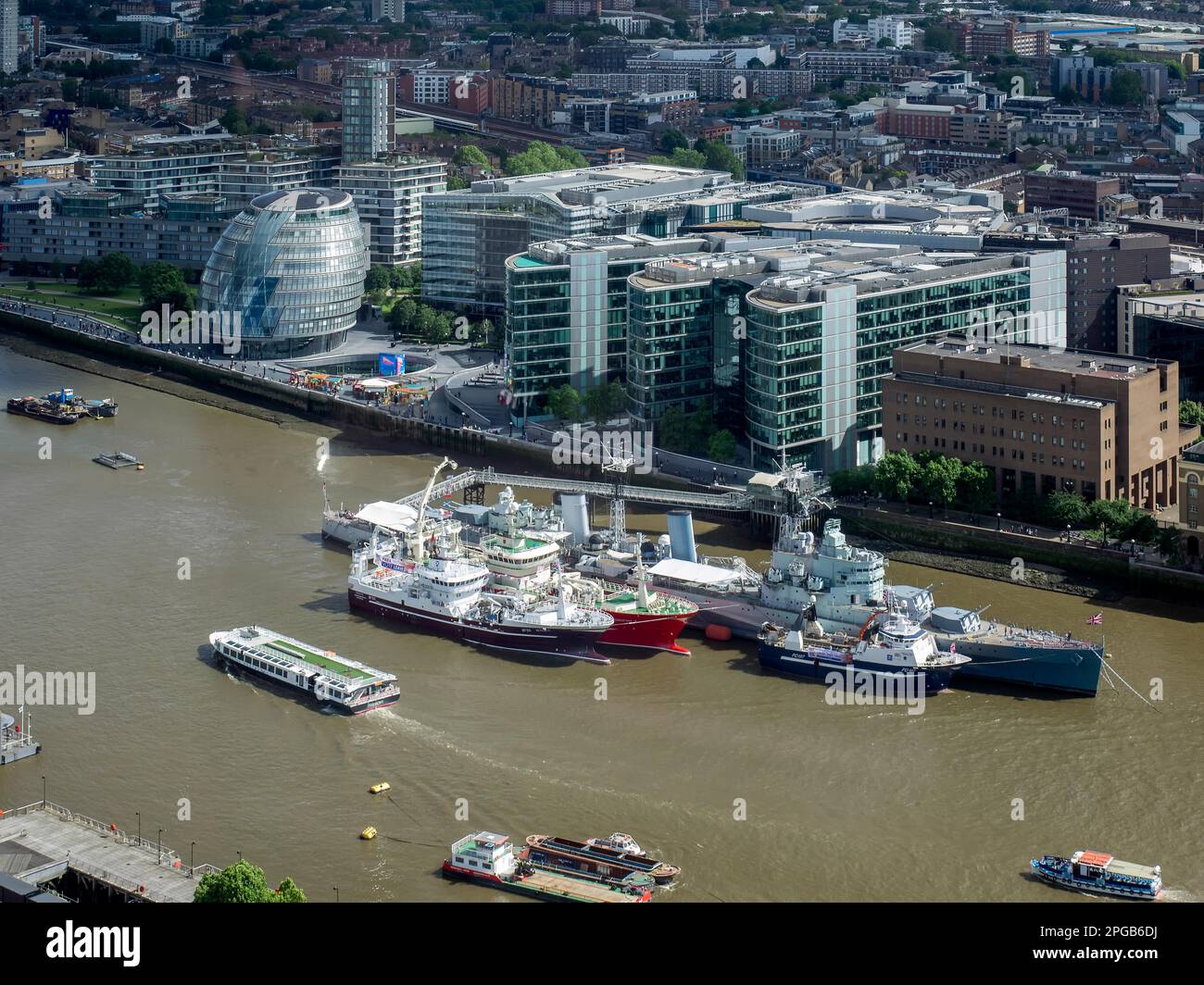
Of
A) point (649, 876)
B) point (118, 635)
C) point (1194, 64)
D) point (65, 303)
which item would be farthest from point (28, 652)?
point (1194, 64)

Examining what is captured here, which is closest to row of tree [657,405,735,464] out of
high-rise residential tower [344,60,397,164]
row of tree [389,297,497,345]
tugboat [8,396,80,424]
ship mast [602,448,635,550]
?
ship mast [602,448,635,550]

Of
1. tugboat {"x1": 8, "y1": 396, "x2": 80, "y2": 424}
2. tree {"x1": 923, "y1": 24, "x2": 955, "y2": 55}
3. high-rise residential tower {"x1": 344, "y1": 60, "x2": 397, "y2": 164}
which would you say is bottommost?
tugboat {"x1": 8, "y1": 396, "x2": 80, "y2": 424}

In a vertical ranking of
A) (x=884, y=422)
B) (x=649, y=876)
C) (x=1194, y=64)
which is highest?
(x=1194, y=64)

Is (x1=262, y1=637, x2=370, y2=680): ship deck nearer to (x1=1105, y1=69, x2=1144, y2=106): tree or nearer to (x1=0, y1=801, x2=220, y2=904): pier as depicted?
(x1=0, y1=801, x2=220, y2=904): pier

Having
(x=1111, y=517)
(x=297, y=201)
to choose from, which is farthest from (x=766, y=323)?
(x=297, y=201)

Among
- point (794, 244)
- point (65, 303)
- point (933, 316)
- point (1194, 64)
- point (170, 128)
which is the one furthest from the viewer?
point (1194, 64)

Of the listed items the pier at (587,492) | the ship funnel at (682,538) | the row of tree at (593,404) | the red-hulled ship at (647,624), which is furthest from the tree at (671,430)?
the red-hulled ship at (647,624)

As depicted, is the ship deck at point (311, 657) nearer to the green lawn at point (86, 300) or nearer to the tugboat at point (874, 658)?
the tugboat at point (874, 658)

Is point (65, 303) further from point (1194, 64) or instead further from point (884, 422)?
point (1194, 64)
